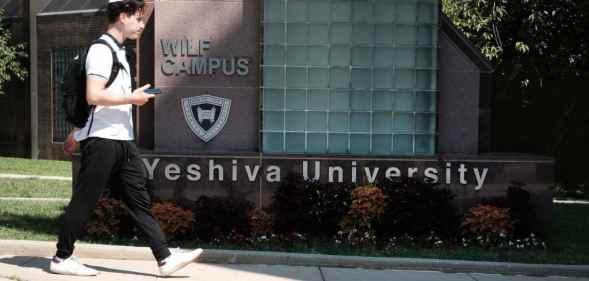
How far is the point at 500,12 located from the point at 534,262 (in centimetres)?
1005

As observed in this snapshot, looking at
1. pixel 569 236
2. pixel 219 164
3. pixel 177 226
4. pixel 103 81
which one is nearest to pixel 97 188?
pixel 103 81

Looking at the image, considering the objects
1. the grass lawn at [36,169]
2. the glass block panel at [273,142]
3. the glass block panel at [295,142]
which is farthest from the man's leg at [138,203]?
the grass lawn at [36,169]

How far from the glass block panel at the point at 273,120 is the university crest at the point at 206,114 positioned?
456 millimetres

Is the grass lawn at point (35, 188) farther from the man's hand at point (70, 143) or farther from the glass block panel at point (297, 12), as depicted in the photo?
the man's hand at point (70, 143)

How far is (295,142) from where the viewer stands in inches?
366

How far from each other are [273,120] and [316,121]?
0.51 meters

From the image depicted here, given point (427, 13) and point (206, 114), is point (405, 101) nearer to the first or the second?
point (427, 13)

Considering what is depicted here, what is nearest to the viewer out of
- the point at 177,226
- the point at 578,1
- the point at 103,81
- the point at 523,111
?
the point at 103,81

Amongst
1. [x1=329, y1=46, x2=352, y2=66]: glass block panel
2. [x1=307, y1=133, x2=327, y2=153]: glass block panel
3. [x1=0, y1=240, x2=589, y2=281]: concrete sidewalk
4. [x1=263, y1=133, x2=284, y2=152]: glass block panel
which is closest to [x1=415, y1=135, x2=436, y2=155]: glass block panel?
[x1=307, y1=133, x2=327, y2=153]: glass block panel

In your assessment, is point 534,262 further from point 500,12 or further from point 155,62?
point 500,12

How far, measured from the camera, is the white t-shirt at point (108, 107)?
611 cm

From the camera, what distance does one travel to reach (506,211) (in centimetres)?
873

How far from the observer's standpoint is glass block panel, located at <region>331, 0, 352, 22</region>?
9.23 m

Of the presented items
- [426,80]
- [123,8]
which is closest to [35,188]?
[426,80]
